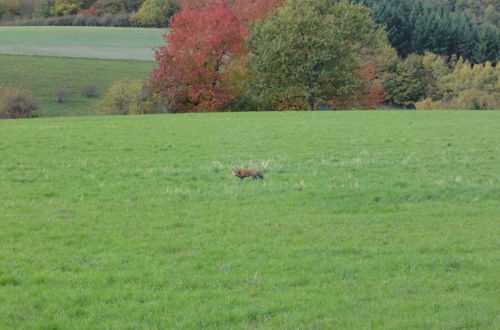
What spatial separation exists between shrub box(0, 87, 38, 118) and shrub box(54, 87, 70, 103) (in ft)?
34.5

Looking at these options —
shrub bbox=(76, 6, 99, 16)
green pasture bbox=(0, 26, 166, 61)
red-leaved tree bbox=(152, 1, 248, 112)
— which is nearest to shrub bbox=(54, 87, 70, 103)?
red-leaved tree bbox=(152, 1, 248, 112)

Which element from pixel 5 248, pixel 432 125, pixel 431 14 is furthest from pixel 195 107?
pixel 431 14

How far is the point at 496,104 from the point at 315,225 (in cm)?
7471

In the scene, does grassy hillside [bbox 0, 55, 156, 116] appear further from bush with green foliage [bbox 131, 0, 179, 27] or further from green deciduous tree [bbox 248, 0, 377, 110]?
bush with green foliage [bbox 131, 0, 179, 27]

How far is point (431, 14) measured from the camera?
100 m

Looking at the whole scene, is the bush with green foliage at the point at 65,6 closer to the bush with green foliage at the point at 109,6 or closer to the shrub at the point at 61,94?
the bush with green foliage at the point at 109,6

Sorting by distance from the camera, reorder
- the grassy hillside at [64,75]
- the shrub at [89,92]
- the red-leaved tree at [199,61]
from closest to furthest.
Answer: the red-leaved tree at [199,61], the grassy hillside at [64,75], the shrub at [89,92]

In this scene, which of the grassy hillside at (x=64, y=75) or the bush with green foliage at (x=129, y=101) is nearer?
the bush with green foliage at (x=129, y=101)

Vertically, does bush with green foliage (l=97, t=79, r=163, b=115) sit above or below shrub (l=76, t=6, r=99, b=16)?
below

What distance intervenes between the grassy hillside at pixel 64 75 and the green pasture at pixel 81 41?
4.14m

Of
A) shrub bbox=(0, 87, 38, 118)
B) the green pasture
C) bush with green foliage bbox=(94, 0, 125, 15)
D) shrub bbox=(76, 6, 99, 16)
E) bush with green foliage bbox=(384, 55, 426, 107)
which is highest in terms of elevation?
bush with green foliage bbox=(94, 0, 125, 15)

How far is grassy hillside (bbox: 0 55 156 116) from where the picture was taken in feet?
205

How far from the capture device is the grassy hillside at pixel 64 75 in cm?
6256

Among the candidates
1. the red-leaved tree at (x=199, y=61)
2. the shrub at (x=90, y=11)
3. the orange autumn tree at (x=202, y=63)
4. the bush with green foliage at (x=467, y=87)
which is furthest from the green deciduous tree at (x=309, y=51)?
the shrub at (x=90, y=11)
